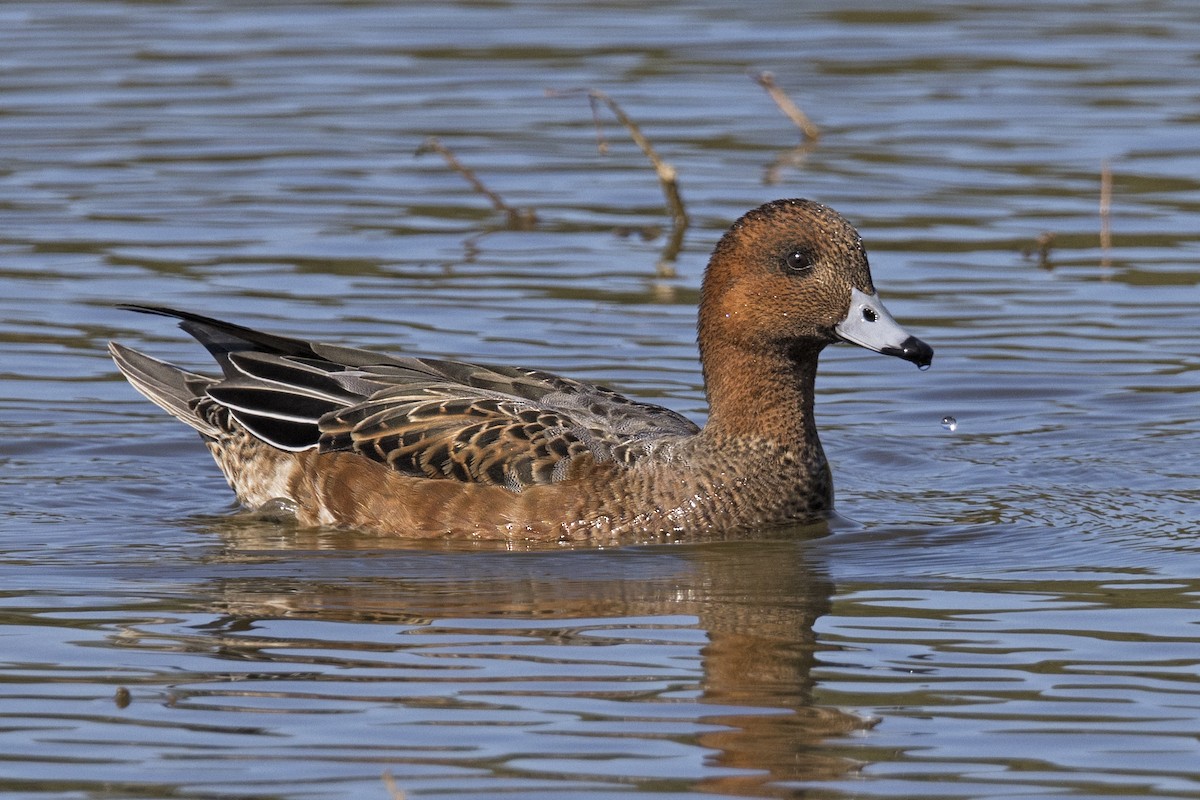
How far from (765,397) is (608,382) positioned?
2065 mm

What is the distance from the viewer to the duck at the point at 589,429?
8133mm

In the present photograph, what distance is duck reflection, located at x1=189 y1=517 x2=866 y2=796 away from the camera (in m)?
5.80

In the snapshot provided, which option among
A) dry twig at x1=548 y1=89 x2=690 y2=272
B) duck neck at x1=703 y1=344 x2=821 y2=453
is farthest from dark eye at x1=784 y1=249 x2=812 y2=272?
dry twig at x1=548 y1=89 x2=690 y2=272

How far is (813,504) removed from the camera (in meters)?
8.39

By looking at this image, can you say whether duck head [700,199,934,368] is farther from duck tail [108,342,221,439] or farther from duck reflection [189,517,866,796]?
duck tail [108,342,221,439]

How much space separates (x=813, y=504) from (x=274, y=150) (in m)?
7.21

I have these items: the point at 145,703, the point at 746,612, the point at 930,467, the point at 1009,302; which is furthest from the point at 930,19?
the point at 145,703

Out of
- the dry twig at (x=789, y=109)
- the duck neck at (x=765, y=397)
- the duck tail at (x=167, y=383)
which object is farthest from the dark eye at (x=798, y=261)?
the dry twig at (x=789, y=109)

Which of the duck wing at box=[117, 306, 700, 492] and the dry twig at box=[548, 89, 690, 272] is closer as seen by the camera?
the duck wing at box=[117, 306, 700, 492]

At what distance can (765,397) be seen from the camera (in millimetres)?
8422

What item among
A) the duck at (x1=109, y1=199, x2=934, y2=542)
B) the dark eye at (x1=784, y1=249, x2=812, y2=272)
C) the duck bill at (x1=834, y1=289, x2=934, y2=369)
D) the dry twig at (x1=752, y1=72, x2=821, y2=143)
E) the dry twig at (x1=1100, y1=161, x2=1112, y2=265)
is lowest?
the duck at (x1=109, y1=199, x2=934, y2=542)

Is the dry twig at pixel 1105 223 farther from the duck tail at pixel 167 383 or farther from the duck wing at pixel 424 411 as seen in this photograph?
the duck tail at pixel 167 383

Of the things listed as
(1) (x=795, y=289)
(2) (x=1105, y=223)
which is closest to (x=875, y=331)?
(1) (x=795, y=289)

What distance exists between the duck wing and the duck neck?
0.76ft
